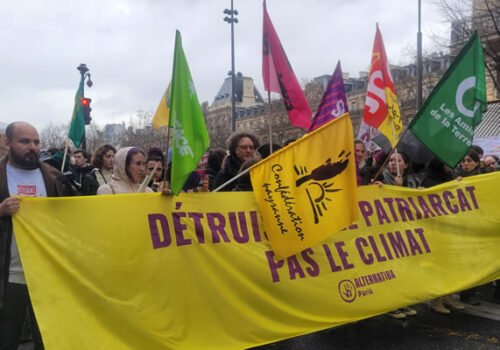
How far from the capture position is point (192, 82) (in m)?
3.37

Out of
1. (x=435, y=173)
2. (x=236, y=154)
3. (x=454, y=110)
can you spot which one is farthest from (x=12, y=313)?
(x=435, y=173)

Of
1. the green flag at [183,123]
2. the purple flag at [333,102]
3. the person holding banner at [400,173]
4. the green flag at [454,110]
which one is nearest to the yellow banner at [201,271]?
the green flag at [183,123]

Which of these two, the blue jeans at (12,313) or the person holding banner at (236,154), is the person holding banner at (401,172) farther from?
the blue jeans at (12,313)

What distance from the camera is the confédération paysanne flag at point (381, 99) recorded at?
17.3ft

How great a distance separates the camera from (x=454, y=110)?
4547 millimetres

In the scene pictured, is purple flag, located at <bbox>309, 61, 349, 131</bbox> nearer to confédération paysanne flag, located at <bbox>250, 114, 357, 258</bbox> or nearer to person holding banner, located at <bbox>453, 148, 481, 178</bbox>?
confédération paysanne flag, located at <bbox>250, 114, 357, 258</bbox>

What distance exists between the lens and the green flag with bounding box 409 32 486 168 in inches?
177

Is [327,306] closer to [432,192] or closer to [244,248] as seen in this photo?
[244,248]

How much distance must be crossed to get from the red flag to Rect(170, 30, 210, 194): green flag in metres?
1.59

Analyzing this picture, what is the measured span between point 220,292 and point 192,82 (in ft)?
5.14

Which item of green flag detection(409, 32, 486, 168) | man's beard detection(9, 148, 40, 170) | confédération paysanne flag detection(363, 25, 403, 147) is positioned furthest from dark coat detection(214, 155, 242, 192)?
man's beard detection(9, 148, 40, 170)

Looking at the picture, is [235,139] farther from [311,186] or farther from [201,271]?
[201,271]

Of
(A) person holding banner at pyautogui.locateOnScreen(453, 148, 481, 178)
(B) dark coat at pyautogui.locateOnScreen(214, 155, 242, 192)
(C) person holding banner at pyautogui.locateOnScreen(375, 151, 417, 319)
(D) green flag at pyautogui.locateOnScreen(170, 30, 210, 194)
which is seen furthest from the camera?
(A) person holding banner at pyautogui.locateOnScreen(453, 148, 481, 178)

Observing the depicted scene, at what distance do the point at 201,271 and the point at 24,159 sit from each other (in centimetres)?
145
